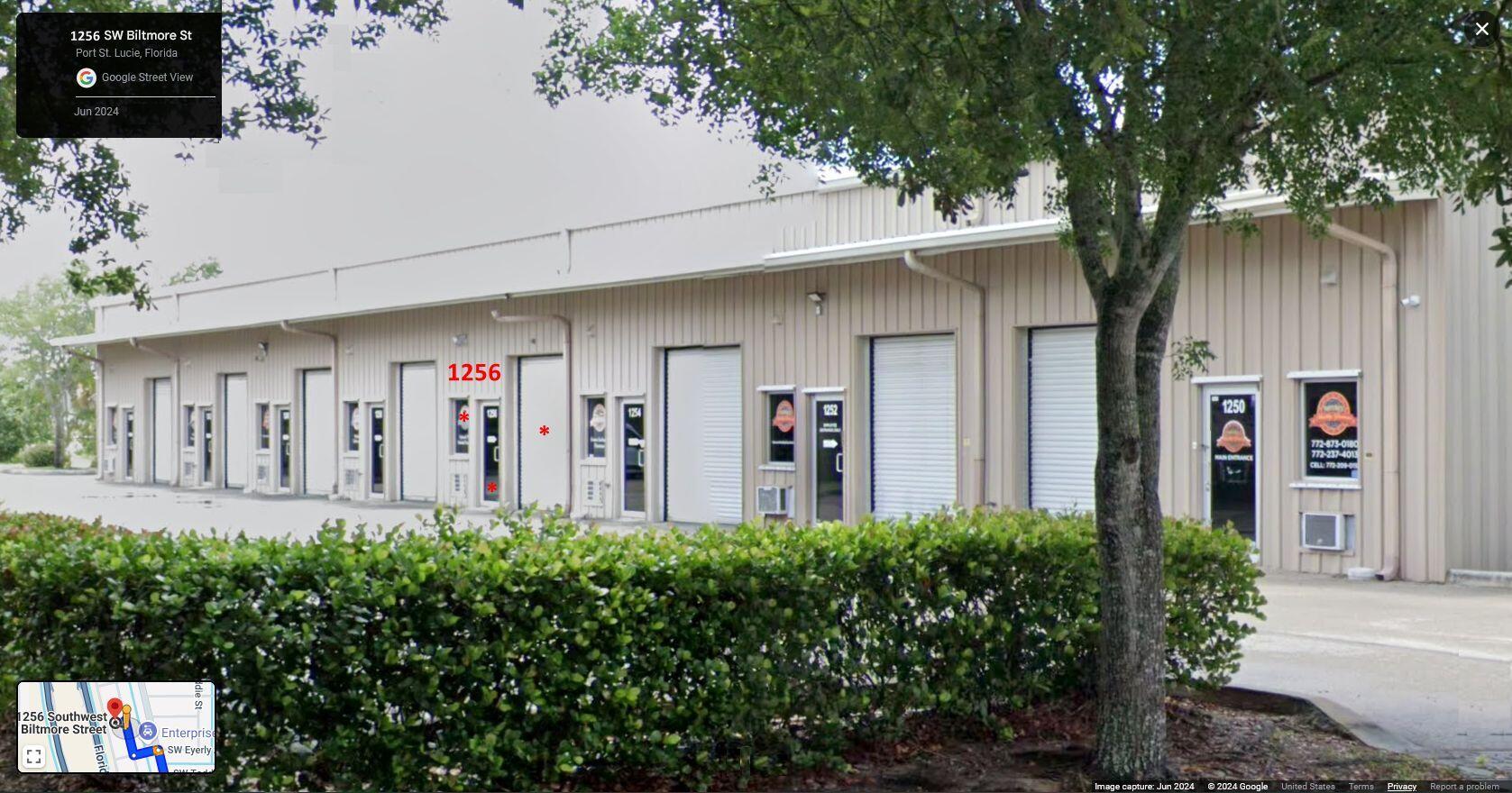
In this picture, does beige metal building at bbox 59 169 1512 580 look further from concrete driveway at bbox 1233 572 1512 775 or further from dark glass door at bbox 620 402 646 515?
concrete driveway at bbox 1233 572 1512 775

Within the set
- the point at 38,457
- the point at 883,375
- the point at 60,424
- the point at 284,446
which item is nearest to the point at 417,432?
the point at 284,446

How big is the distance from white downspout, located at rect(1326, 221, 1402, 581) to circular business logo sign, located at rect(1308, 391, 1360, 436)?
47 cm

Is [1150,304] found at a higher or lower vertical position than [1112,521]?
higher

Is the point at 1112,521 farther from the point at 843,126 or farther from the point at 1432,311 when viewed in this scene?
the point at 1432,311

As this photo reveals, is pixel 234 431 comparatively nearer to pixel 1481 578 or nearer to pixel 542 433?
pixel 542 433

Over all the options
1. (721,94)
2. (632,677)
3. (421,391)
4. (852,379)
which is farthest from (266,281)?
(632,677)

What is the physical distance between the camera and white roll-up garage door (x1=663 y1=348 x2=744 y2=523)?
2428 centimetres

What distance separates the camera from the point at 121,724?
524cm

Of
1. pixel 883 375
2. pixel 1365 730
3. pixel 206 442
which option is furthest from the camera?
pixel 206 442

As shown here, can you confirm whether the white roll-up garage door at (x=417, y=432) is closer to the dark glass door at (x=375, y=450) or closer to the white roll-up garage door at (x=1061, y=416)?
the dark glass door at (x=375, y=450)

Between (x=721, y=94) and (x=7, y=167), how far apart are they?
477 cm

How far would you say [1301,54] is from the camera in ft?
21.2

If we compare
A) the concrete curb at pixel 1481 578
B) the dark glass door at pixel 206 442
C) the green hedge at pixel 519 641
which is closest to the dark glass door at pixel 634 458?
the concrete curb at pixel 1481 578

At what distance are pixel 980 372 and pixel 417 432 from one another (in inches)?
618
